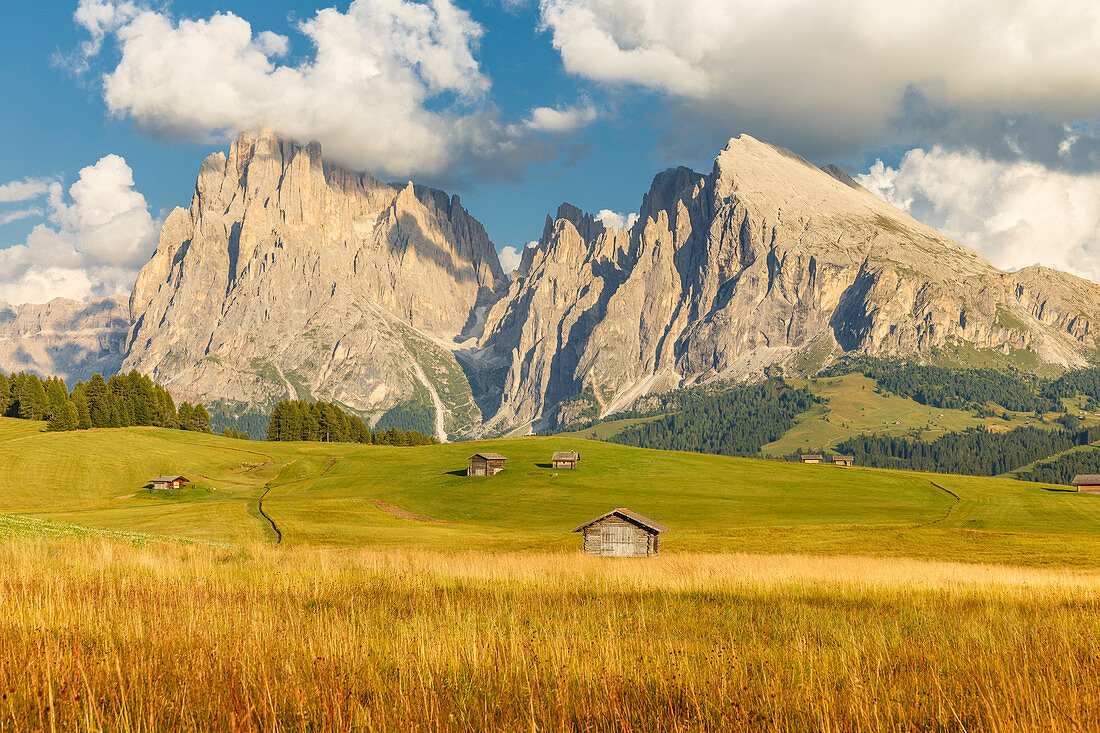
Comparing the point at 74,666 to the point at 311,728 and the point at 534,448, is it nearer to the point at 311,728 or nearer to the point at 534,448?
the point at 311,728

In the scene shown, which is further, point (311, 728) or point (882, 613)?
point (882, 613)

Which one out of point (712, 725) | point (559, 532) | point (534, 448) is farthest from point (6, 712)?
point (534, 448)

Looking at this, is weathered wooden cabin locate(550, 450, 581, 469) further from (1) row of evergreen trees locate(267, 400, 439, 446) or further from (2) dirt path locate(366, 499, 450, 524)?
(1) row of evergreen trees locate(267, 400, 439, 446)

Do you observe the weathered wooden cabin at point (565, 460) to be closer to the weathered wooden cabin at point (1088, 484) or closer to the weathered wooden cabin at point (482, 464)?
the weathered wooden cabin at point (482, 464)

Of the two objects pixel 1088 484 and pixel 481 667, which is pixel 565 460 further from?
pixel 481 667

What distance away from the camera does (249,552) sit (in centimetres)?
2050

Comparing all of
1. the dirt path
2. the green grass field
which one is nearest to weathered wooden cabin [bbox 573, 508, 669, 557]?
the green grass field

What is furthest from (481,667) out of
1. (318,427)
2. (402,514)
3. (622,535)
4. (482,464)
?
(318,427)

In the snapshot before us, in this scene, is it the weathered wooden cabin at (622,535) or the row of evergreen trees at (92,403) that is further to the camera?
the row of evergreen trees at (92,403)

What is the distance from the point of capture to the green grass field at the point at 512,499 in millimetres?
61047

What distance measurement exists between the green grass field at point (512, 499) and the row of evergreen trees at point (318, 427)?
25.1 metres

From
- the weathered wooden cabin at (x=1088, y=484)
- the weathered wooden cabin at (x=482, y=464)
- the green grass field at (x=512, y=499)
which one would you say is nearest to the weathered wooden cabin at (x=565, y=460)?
the green grass field at (x=512, y=499)

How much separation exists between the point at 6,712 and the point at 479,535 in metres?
64.9

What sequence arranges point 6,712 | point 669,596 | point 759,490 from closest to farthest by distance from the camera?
Answer: point 6,712 → point 669,596 → point 759,490
